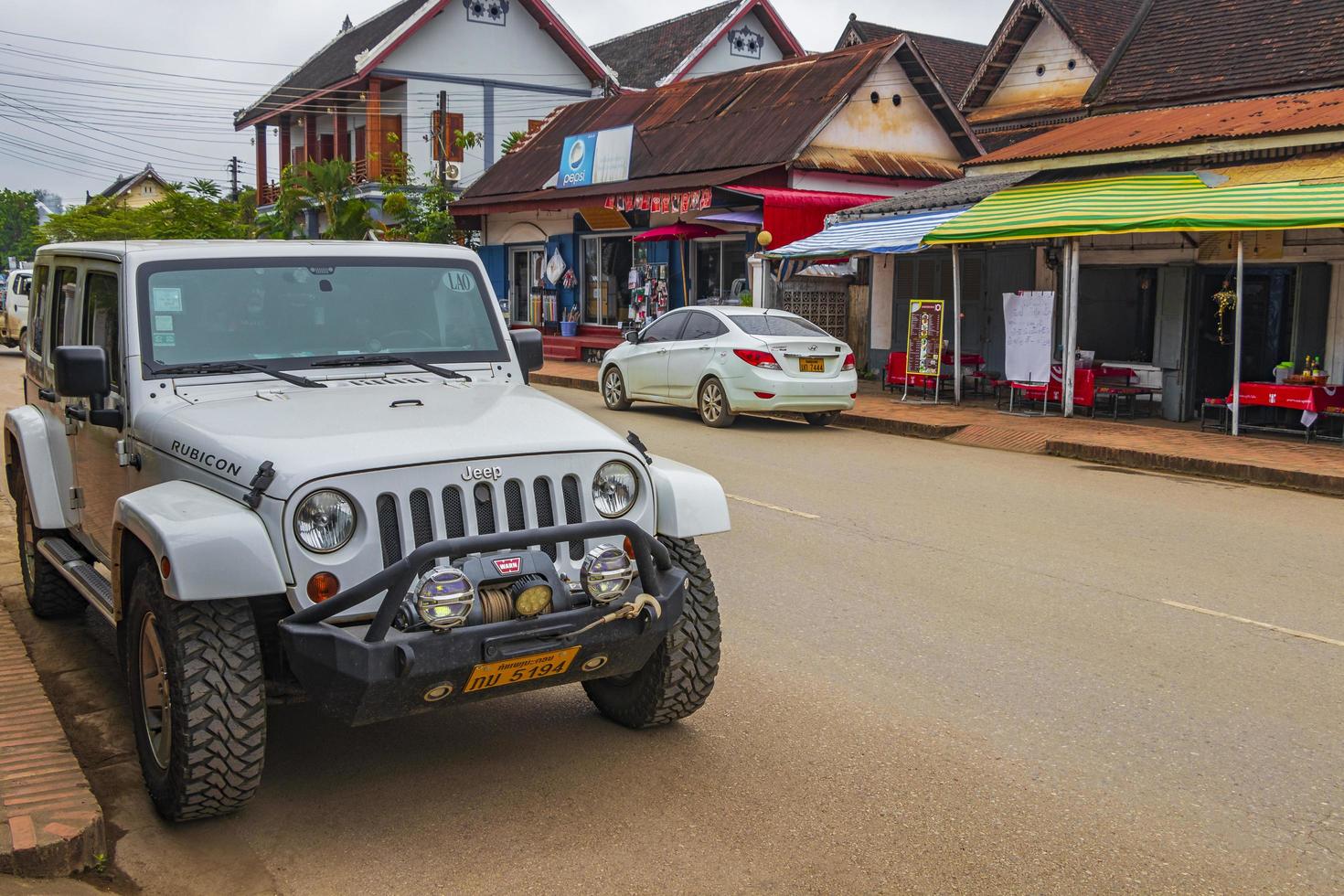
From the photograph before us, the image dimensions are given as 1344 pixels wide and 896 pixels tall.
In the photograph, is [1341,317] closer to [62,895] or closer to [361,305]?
[361,305]

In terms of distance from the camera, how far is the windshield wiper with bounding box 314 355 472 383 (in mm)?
5395

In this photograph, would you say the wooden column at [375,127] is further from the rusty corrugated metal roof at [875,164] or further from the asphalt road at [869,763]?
the asphalt road at [869,763]

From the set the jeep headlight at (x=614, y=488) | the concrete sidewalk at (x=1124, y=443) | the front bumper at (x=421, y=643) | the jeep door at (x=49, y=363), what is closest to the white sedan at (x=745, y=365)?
the concrete sidewalk at (x=1124, y=443)

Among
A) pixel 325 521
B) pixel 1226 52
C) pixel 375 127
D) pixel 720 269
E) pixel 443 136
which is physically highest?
pixel 375 127

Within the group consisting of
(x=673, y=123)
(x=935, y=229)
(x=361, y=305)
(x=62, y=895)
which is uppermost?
(x=673, y=123)

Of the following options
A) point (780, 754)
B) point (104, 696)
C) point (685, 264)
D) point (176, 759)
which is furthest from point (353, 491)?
point (685, 264)

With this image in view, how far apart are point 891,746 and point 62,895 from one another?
296 cm

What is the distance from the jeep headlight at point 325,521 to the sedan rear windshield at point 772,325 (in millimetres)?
12082

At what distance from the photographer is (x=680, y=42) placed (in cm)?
4419

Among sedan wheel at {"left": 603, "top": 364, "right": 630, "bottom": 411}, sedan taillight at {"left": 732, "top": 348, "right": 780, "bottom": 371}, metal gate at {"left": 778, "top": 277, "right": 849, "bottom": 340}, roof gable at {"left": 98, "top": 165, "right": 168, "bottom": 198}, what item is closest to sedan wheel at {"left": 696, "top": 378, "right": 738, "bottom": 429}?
sedan taillight at {"left": 732, "top": 348, "right": 780, "bottom": 371}

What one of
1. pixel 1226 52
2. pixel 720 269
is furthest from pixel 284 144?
pixel 1226 52

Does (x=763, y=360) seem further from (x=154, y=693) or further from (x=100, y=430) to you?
(x=154, y=693)

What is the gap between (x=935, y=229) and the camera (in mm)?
18031

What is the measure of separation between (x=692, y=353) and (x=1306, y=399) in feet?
23.9
